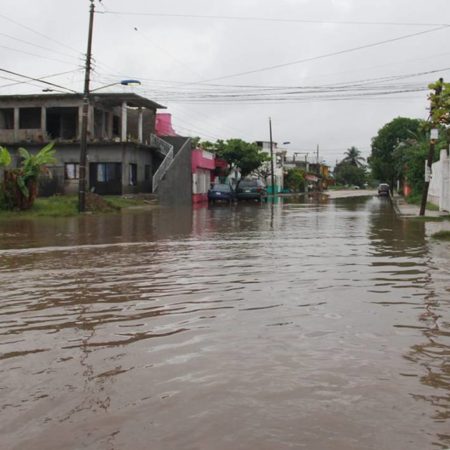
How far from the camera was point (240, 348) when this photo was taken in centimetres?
548

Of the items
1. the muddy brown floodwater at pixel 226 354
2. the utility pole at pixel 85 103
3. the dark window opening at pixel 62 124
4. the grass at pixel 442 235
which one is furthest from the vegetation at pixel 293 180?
the muddy brown floodwater at pixel 226 354

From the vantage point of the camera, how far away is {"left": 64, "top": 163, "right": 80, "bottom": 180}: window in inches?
1513

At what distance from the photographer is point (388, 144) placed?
81.8 m

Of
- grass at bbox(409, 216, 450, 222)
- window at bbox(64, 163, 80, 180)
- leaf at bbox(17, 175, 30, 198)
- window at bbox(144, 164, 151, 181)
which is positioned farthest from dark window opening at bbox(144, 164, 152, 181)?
grass at bbox(409, 216, 450, 222)

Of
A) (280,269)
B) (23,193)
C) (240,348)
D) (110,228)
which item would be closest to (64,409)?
(240,348)

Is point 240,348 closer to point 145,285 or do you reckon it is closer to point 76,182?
point 145,285

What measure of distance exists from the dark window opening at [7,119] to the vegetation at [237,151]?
756 inches

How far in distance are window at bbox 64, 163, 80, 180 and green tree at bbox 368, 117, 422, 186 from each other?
51174mm

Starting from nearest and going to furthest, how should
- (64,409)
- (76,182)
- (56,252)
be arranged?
(64,409), (56,252), (76,182)

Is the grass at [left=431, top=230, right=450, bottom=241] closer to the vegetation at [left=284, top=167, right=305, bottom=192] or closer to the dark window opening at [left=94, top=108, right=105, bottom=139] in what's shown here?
the dark window opening at [left=94, top=108, right=105, bottom=139]

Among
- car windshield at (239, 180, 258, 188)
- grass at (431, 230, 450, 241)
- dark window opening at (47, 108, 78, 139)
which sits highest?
dark window opening at (47, 108, 78, 139)

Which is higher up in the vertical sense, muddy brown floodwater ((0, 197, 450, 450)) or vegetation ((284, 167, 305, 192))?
vegetation ((284, 167, 305, 192))

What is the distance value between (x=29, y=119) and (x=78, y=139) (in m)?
5.67

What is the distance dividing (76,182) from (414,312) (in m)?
33.9
